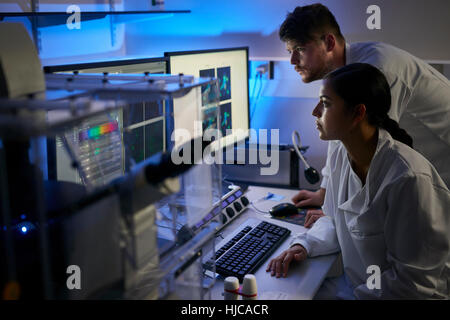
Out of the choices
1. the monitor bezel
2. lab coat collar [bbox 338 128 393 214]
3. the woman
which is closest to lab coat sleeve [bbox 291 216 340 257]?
the woman

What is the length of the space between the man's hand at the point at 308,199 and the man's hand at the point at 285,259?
1.47 feet

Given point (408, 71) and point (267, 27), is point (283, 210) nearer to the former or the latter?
point (408, 71)

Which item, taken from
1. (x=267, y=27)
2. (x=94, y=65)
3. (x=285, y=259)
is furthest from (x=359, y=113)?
(x=267, y=27)

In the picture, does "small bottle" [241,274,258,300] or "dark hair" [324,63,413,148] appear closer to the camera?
"small bottle" [241,274,258,300]

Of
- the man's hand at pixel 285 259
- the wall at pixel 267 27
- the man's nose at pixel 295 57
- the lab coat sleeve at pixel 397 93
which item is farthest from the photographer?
the wall at pixel 267 27

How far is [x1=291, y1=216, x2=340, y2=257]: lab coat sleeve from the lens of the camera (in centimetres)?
145

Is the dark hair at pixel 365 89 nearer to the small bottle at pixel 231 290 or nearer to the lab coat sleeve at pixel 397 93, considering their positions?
the lab coat sleeve at pixel 397 93

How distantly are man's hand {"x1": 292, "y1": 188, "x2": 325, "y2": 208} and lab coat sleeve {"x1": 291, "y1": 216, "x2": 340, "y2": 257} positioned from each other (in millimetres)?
306

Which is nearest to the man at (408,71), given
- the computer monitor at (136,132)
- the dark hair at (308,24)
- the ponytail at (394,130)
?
the dark hair at (308,24)

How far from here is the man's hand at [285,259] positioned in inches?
52.2

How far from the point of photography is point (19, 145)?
2.29ft

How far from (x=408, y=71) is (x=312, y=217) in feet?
2.08

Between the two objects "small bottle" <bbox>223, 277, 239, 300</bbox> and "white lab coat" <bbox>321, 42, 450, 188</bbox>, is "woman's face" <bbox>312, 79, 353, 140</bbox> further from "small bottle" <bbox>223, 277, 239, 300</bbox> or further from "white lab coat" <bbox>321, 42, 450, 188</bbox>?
"small bottle" <bbox>223, 277, 239, 300</bbox>
